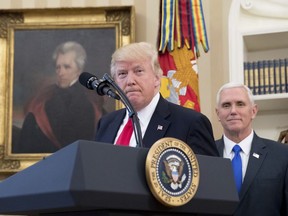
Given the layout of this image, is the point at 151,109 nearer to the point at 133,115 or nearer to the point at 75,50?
the point at 133,115

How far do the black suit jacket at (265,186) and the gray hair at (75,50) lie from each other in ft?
7.96

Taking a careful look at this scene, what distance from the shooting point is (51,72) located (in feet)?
16.4

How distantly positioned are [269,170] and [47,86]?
104 inches

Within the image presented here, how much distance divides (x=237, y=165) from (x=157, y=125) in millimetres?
1023

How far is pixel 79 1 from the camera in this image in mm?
5223

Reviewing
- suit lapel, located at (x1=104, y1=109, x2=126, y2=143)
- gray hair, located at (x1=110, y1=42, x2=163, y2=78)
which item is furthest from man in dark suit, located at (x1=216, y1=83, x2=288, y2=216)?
gray hair, located at (x1=110, y1=42, x2=163, y2=78)

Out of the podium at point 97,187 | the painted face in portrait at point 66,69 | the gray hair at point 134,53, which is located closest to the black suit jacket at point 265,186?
the gray hair at point 134,53

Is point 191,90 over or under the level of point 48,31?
under

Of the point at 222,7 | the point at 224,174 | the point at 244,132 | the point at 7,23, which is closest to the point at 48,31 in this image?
the point at 7,23

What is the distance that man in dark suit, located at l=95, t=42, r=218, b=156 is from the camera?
1995 mm

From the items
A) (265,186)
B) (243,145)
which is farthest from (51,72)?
(265,186)

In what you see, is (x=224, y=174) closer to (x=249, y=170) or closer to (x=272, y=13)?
(x=249, y=170)

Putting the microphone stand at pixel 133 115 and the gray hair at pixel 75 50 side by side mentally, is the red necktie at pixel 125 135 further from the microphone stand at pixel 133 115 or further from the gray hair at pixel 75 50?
the gray hair at pixel 75 50

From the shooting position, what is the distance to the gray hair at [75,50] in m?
4.98
